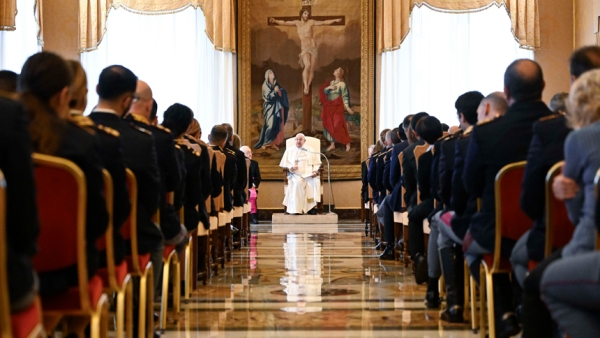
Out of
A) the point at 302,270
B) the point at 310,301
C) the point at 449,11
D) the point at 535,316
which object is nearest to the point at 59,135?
the point at 535,316

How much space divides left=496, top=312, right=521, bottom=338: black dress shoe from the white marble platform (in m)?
10.9

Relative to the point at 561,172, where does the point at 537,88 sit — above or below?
above

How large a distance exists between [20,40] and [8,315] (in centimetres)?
1073

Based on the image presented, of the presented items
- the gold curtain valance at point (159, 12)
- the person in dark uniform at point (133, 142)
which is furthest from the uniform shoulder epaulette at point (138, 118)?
the gold curtain valance at point (159, 12)

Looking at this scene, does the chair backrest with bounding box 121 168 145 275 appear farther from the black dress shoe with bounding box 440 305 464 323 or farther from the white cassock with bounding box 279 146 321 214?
the white cassock with bounding box 279 146 321 214

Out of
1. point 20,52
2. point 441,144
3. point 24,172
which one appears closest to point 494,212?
point 441,144

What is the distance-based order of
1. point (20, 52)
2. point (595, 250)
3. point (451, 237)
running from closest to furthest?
1. point (595, 250)
2. point (451, 237)
3. point (20, 52)

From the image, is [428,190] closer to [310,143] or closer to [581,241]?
[581,241]

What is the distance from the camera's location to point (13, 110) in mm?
2096

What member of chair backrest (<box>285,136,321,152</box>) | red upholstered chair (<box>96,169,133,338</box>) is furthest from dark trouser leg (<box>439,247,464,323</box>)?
chair backrest (<box>285,136,321,152</box>)

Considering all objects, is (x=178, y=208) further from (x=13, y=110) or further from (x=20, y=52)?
(x=20, y=52)

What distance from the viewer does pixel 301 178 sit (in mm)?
15102

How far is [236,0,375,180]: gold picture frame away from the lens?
53.4 feet

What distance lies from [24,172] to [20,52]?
1044cm
